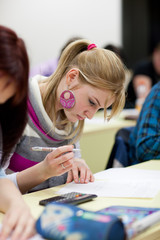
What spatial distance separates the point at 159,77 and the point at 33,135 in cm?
282

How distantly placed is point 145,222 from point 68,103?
68 centimetres

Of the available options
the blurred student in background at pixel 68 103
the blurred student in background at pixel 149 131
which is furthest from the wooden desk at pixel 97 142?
the blurred student in background at pixel 68 103

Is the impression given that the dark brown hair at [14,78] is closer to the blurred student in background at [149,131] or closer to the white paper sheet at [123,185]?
the white paper sheet at [123,185]

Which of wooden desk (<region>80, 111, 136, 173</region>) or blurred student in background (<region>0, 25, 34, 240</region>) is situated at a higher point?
blurred student in background (<region>0, 25, 34, 240</region>)

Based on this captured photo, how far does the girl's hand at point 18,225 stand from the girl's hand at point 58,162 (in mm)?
326

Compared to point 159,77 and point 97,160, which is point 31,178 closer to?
point 97,160

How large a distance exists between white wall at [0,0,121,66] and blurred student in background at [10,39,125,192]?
2546mm

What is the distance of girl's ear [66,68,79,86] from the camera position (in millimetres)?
1468

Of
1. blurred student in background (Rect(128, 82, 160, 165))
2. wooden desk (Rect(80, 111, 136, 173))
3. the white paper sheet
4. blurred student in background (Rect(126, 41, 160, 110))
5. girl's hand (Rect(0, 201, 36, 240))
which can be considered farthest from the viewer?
blurred student in background (Rect(126, 41, 160, 110))

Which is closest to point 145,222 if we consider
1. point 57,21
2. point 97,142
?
point 97,142

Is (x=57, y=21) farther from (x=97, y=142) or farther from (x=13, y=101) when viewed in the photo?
(x=13, y=101)

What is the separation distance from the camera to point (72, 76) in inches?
58.3

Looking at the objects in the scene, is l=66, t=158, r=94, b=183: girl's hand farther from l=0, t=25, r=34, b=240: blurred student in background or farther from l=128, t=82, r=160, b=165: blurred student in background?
l=128, t=82, r=160, b=165: blurred student in background

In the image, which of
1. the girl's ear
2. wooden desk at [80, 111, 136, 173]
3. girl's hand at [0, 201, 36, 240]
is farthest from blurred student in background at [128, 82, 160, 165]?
girl's hand at [0, 201, 36, 240]
